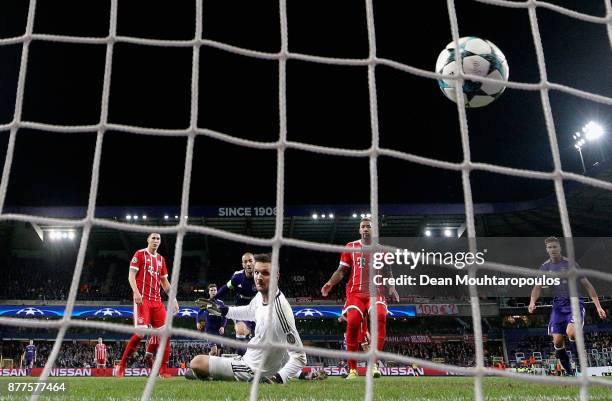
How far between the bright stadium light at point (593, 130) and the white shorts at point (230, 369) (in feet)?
58.7

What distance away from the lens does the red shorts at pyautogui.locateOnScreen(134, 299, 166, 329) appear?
6.07 metres

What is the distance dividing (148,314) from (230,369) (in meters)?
1.95

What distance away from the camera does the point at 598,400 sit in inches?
130

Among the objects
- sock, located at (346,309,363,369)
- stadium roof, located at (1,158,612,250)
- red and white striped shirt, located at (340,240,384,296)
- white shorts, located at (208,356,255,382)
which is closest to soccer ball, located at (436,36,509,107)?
red and white striped shirt, located at (340,240,384,296)

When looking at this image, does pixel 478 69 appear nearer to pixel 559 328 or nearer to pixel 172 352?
pixel 559 328

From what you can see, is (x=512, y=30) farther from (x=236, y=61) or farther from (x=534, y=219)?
(x=534, y=219)

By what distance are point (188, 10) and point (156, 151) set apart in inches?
333

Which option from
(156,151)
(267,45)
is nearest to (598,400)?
(267,45)

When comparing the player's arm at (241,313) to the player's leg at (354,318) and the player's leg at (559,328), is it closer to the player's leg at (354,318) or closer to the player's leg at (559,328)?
the player's leg at (354,318)

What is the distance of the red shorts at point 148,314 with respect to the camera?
6.07 m

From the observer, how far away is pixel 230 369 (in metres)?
4.59

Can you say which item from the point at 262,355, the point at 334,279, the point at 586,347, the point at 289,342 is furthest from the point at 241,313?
the point at 586,347

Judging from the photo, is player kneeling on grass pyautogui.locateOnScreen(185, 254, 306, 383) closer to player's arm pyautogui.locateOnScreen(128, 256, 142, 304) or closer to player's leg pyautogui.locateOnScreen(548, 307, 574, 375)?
player's arm pyautogui.locateOnScreen(128, 256, 142, 304)

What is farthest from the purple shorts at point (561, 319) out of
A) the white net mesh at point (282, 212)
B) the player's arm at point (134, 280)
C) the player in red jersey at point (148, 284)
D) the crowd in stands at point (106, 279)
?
the crowd in stands at point (106, 279)
